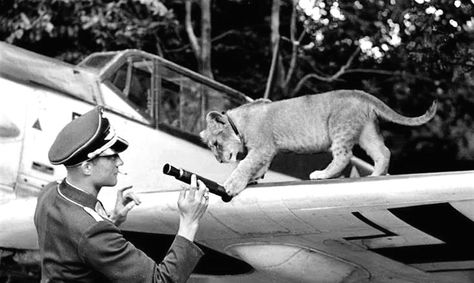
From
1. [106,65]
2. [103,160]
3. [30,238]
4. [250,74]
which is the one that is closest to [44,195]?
[103,160]

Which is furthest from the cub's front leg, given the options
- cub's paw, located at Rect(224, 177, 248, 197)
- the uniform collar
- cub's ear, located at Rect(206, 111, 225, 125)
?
the uniform collar

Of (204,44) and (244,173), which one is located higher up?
(244,173)

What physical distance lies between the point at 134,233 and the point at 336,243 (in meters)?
1.39

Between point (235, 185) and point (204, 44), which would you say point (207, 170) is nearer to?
point (235, 185)

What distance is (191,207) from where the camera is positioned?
2.83 meters

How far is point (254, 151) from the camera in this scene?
14.5 ft

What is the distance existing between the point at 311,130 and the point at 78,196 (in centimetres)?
198

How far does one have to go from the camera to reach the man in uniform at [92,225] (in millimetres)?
2668

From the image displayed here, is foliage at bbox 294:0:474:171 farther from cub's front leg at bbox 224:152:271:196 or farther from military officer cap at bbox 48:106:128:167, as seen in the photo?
military officer cap at bbox 48:106:128:167

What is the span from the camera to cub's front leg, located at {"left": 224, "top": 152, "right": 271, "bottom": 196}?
4.26 m

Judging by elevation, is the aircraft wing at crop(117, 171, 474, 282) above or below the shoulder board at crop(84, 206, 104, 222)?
below

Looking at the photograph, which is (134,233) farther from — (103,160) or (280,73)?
(280,73)

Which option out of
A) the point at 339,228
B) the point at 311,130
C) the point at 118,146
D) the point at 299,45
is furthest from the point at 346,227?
the point at 299,45

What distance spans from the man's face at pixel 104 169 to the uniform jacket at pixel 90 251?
8 centimetres
